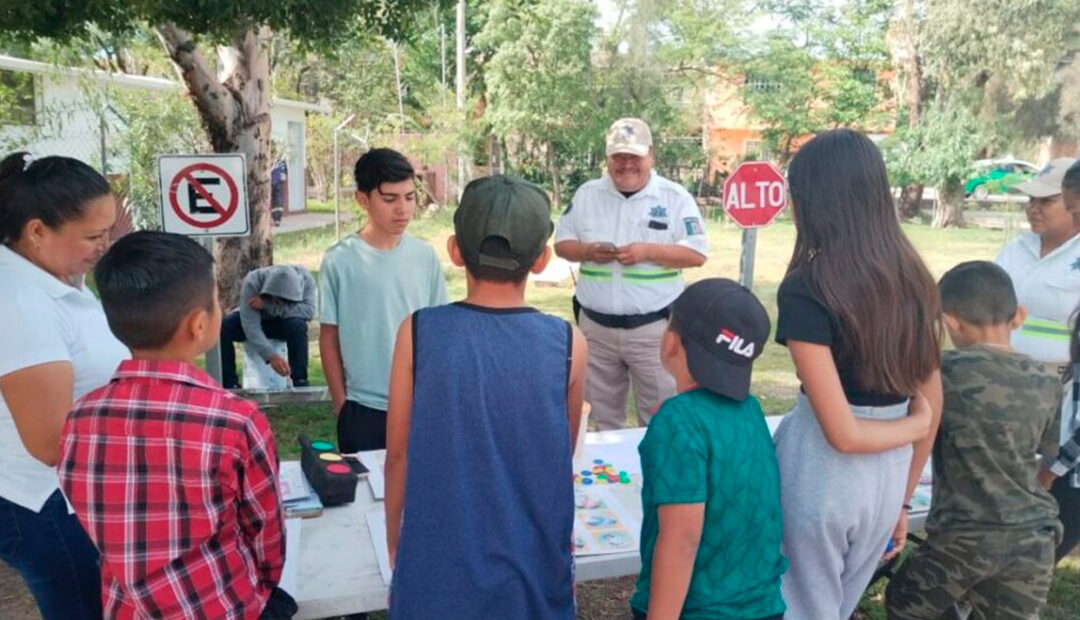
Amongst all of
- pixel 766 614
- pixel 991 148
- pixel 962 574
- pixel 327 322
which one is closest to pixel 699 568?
pixel 766 614

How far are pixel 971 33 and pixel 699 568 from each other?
946 inches

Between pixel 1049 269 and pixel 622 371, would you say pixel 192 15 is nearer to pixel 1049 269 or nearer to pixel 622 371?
pixel 622 371

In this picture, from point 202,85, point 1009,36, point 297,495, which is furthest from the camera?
point 1009,36

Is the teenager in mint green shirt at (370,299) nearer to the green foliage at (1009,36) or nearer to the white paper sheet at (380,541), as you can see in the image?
the white paper sheet at (380,541)

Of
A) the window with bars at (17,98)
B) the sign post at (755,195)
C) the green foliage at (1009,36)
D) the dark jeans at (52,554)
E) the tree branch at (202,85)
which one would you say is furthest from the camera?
the green foliage at (1009,36)

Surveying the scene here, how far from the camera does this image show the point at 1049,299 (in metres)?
3.20

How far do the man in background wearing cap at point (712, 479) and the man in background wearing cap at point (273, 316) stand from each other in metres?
4.41

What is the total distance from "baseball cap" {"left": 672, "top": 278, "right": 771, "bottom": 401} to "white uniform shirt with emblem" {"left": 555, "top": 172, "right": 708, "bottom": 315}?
7.32 feet

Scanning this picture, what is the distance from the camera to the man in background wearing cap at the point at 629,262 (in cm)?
401

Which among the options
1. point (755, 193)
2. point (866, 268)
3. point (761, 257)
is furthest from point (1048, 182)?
point (761, 257)

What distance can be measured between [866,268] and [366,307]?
68.5 inches

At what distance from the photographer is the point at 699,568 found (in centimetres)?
175

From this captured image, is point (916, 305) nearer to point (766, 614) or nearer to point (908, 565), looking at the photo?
point (766, 614)

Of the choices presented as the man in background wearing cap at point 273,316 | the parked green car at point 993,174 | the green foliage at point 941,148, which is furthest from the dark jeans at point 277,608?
the parked green car at point 993,174
